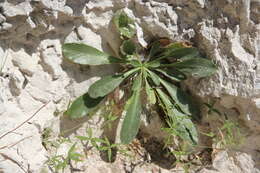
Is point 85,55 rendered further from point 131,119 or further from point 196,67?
point 196,67

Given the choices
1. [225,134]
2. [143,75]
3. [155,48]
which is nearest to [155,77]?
[143,75]

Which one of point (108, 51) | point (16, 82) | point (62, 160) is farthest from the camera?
point (108, 51)

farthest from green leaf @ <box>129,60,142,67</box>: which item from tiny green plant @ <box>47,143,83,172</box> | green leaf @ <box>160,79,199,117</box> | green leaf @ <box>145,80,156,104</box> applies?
tiny green plant @ <box>47,143,83,172</box>

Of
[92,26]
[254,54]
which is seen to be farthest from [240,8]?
[92,26]

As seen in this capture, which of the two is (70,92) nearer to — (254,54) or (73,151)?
(73,151)

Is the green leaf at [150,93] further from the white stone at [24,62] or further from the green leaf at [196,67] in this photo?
the white stone at [24,62]

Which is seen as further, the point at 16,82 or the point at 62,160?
the point at 62,160
